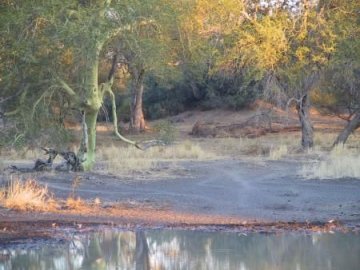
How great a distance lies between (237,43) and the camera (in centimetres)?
3006

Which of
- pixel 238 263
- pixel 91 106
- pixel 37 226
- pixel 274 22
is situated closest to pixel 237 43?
pixel 274 22

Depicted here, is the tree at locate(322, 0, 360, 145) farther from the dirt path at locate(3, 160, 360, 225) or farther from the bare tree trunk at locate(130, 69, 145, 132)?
the bare tree trunk at locate(130, 69, 145, 132)

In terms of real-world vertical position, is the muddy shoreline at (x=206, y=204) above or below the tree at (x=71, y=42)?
below

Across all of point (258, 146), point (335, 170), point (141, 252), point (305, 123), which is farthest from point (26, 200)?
point (258, 146)

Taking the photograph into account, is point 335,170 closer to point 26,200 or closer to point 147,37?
point 147,37

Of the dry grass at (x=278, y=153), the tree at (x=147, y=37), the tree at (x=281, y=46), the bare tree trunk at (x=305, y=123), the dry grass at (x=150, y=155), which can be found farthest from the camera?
the bare tree trunk at (x=305, y=123)

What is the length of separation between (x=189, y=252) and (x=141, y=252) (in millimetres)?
852

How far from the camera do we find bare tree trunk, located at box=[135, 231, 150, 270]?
1134 cm

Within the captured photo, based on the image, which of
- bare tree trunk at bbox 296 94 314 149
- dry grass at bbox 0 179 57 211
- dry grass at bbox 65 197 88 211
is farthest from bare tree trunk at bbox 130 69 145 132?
dry grass at bbox 0 179 57 211

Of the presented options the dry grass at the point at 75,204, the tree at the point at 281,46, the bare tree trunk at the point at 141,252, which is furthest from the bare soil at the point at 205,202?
the tree at the point at 281,46

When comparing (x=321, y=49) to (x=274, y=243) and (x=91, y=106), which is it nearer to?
(x=91, y=106)

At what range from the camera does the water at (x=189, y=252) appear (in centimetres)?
1122

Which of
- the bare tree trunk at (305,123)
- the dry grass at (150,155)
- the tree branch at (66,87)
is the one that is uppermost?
the tree branch at (66,87)

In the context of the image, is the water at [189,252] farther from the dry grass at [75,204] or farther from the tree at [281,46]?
the tree at [281,46]
